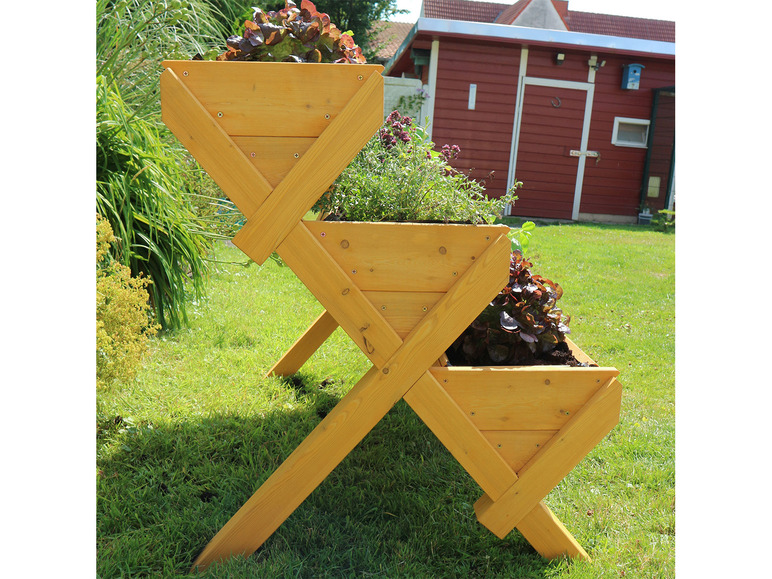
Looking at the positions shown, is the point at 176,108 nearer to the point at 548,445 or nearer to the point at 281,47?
the point at 281,47

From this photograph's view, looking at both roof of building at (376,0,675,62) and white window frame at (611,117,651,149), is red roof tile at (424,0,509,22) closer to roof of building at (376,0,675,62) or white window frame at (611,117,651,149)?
roof of building at (376,0,675,62)

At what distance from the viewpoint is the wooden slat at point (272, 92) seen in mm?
1331

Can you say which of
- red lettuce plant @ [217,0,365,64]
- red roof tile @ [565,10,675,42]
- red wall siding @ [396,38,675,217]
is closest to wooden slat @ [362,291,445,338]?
red lettuce plant @ [217,0,365,64]

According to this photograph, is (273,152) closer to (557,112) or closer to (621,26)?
(557,112)

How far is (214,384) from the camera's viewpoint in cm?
254

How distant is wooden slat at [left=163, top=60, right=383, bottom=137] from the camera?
1.33m

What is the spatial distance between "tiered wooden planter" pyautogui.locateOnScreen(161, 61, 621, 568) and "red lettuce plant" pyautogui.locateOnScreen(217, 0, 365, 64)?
0.52ft

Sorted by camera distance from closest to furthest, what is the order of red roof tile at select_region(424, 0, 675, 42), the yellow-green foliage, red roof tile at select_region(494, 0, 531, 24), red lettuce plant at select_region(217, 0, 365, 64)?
red lettuce plant at select_region(217, 0, 365, 64)
the yellow-green foliage
red roof tile at select_region(494, 0, 531, 24)
red roof tile at select_region(424, 0, 675, 42)

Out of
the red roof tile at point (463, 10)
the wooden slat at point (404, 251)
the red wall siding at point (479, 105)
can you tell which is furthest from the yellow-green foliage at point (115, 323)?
the red roof tile at point (463, 10)

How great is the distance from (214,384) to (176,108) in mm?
1478

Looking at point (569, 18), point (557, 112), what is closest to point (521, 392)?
point (557, 112)

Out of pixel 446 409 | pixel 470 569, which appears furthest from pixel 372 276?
pixel 470 569

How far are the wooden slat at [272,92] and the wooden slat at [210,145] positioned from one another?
1.0 inches

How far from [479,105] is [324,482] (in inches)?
319
